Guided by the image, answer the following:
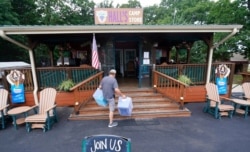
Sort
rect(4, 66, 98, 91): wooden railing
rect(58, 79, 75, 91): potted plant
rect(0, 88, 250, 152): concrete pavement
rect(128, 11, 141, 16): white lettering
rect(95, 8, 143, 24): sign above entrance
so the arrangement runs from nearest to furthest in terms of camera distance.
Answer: rect(0, 88, 250, 152): concrete pavement, rect(58, 79, 75, 91): potted plant, rect(4, 66, 98, 91): wooden railing, rect(95, 8, 143, 24): sign above entrance, rect(128, 11, 141, 16): white lettering

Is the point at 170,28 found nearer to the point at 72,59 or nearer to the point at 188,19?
the point at 72,59

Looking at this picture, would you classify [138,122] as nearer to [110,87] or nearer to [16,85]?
[110,87]

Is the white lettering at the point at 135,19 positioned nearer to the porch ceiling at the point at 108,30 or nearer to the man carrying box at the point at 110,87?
the porch ceiling at the point at 108,30

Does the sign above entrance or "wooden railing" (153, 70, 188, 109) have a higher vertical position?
the sign above entrance

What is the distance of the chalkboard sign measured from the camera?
1.87 m

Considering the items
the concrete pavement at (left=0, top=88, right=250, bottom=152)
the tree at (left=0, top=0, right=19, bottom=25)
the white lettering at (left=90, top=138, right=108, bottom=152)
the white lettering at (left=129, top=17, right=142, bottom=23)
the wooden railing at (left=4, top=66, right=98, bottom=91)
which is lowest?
the concrete pavement at (left=0, top=88, right=250, bottom=152)

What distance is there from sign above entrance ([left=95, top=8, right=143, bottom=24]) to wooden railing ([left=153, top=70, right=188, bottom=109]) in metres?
2.62

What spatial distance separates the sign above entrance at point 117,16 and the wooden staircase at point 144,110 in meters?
3.26

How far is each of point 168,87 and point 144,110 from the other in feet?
Result: 3.96

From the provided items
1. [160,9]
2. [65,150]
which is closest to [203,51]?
[65,150]

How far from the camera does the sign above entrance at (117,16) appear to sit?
6400 mm

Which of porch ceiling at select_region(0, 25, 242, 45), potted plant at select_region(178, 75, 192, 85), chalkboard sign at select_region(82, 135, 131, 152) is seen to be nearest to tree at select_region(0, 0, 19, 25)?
porch ceiling at select_region(0, 25, 242, 45)

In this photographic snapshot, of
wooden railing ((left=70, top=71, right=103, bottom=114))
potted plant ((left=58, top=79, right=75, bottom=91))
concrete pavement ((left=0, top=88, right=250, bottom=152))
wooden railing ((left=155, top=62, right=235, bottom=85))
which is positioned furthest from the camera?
wooden railing ((left=155, top=62, right=235, bottom=85))

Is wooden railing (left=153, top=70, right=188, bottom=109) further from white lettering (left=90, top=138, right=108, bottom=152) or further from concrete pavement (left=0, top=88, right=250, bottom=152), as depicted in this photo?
white lettering (left=90, top=138, right=108, bottom=152)
